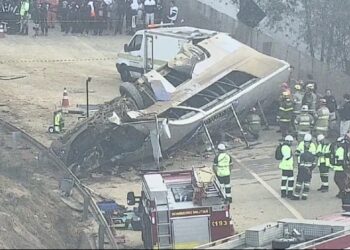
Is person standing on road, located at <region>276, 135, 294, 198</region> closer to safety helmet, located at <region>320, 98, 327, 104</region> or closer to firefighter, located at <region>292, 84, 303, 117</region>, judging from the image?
safety helmet, located at <region>320, 98, 327, 104</region>

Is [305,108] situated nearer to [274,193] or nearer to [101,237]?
[274,193]

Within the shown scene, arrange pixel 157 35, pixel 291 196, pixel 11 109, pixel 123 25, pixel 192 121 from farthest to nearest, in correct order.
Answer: pixel 123 25
pixel 157 35
pixel 11 109
pixel 192 121
pixel 291 196

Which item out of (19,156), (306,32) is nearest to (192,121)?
(19,156)

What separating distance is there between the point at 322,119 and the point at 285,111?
1.10 m

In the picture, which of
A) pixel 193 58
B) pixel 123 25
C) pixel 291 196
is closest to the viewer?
pixel 291 196

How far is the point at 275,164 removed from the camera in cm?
2220

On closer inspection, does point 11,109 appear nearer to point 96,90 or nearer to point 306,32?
point 96,90

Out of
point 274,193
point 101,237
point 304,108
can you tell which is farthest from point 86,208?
point 304,108

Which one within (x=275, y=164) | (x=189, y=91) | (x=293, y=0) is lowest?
(x=275, y=164)

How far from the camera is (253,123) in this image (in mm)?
24078

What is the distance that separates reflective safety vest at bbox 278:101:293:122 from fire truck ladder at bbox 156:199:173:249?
9640mm

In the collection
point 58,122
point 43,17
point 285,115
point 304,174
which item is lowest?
point 58,122

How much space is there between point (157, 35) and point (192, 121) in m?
7.57

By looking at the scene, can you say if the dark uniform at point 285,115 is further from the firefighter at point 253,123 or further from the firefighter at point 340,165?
the firefighter at point 340,165
